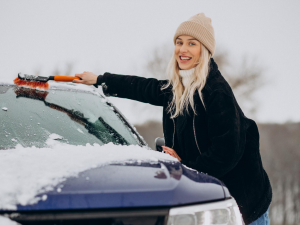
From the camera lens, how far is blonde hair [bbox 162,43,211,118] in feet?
7.42

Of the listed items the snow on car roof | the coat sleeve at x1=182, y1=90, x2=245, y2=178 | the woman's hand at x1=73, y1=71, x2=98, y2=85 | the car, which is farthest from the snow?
the woman's hand at x1=73, y1=71, x2=98, y2=85

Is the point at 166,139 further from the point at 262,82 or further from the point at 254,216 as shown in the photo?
the point at 262,82

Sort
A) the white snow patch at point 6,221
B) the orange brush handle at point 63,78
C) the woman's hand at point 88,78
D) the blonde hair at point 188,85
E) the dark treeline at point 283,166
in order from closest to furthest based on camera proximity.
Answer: the white snow patch at point 6,221
the blonde hair at point 188,85
the orange brush handle at point 63,78
the woman's hand at point 88,78
the dark treeline at point 283,166

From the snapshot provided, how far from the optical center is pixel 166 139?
2.49 meters

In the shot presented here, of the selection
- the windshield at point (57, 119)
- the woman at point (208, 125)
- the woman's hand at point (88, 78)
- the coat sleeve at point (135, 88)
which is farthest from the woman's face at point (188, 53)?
the woman's hand at point (88, 78)

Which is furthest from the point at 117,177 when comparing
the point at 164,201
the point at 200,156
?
the point at 200,156

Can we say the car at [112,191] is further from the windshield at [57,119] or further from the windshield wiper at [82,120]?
the windshield wiper at [82,120]

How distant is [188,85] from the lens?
91.4 inches

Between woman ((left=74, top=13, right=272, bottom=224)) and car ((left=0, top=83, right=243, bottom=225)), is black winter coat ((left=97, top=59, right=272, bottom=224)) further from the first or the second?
car ((left=0, top=83, right=243, bottom=225))

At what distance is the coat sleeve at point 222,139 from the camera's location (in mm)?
2035

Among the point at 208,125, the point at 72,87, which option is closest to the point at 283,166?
the point at 72,87

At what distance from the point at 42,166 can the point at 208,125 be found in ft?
3.57

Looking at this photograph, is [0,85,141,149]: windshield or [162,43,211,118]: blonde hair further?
[162,43,211,118]: blonde hair

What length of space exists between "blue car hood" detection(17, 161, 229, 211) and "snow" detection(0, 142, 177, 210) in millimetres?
40
